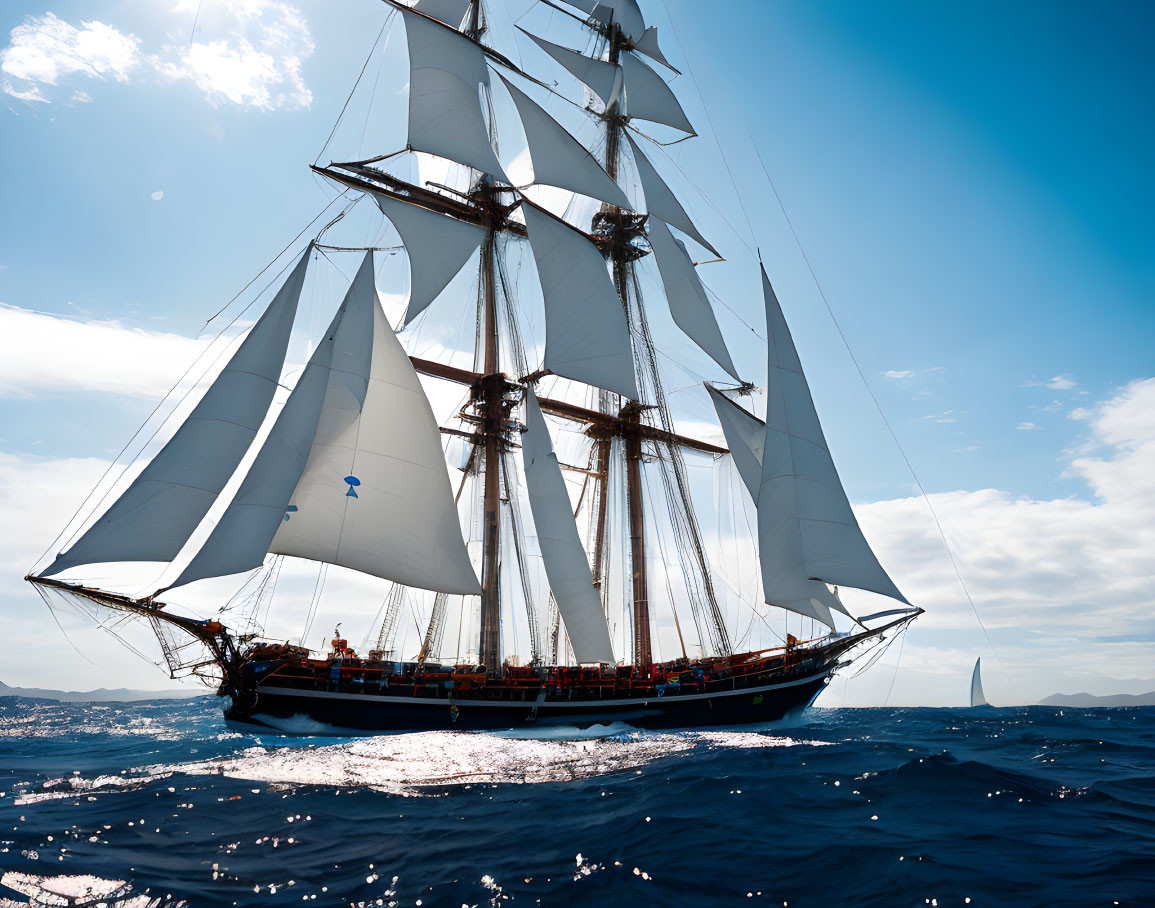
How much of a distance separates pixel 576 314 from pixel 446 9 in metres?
19.5

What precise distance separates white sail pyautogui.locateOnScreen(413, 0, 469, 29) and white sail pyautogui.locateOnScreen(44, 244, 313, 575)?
21.3 metres

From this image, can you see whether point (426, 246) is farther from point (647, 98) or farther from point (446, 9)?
point (647, 98)

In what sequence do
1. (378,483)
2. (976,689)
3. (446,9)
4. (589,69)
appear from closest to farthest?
(378,483)
(446,9)
(589,69)
(976,689)

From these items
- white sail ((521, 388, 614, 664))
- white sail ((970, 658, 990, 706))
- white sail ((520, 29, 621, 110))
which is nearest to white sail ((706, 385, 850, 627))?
white sail ((521, 388, 614, 664))

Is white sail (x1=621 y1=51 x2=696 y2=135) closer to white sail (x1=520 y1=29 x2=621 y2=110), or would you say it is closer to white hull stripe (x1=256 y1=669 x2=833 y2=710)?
white sail (x1=520 y1=29 x2=621 y2=110)

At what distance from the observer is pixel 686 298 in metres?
39.3

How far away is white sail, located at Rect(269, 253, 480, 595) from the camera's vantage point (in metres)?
24.5

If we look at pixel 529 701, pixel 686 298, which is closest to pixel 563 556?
pixel 529 701

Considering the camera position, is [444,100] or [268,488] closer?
[268,488]

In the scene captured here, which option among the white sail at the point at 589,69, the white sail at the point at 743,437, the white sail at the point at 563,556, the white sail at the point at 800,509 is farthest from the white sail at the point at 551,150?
the white sail at the point at 800,509

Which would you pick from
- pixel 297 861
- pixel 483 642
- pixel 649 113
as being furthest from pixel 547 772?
pixel 649 113

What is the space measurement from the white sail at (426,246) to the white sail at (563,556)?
27.7 ft

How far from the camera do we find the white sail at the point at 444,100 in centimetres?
3105

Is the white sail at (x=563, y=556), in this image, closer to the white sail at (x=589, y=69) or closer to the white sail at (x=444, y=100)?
the white sail at (x=444, y=100)
